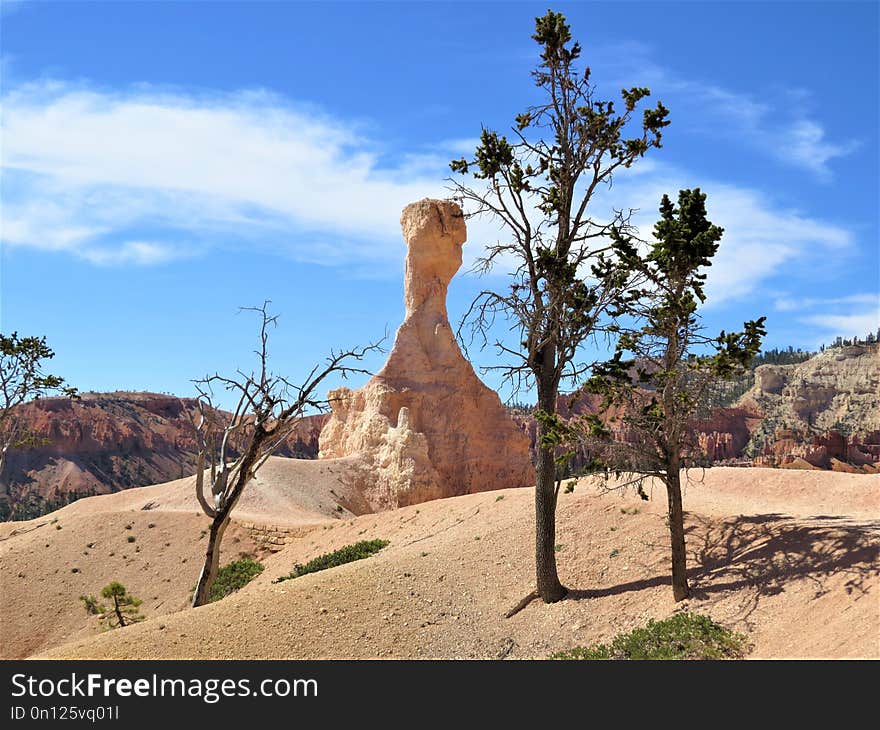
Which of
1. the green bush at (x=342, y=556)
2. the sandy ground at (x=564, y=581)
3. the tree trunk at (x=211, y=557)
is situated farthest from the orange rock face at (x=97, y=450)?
the tree trunk at (x=211, y=557)

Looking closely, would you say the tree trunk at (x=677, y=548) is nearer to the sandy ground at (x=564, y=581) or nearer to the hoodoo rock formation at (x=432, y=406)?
the sandy ground at (x=564, y=581)

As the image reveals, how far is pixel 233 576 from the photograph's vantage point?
73.8ft

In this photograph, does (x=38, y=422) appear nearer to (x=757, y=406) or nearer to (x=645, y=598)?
(x=757, y=406)

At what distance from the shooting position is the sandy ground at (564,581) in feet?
39.7

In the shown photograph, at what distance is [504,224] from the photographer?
15.2 meters

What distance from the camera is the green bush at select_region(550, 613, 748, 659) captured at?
Answer: 11.2 meters

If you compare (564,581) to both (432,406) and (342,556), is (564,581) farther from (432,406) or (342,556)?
(432,406)

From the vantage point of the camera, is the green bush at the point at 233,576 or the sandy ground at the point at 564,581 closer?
the sandy ground at the point at 564,581

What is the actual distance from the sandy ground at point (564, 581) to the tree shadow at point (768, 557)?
0.03 m

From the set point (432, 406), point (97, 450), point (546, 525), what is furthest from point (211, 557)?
point (97, 450)

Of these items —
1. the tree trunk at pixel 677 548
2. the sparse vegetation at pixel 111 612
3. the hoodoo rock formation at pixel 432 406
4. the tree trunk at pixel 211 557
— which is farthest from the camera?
the hoodoo rock formation at pixel 432 406

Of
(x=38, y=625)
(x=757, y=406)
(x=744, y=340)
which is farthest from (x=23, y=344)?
(x=757, y=406)

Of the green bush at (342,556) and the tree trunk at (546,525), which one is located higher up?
the tree trunk at (546,525)

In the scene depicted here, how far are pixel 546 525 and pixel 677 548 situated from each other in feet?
7.59
